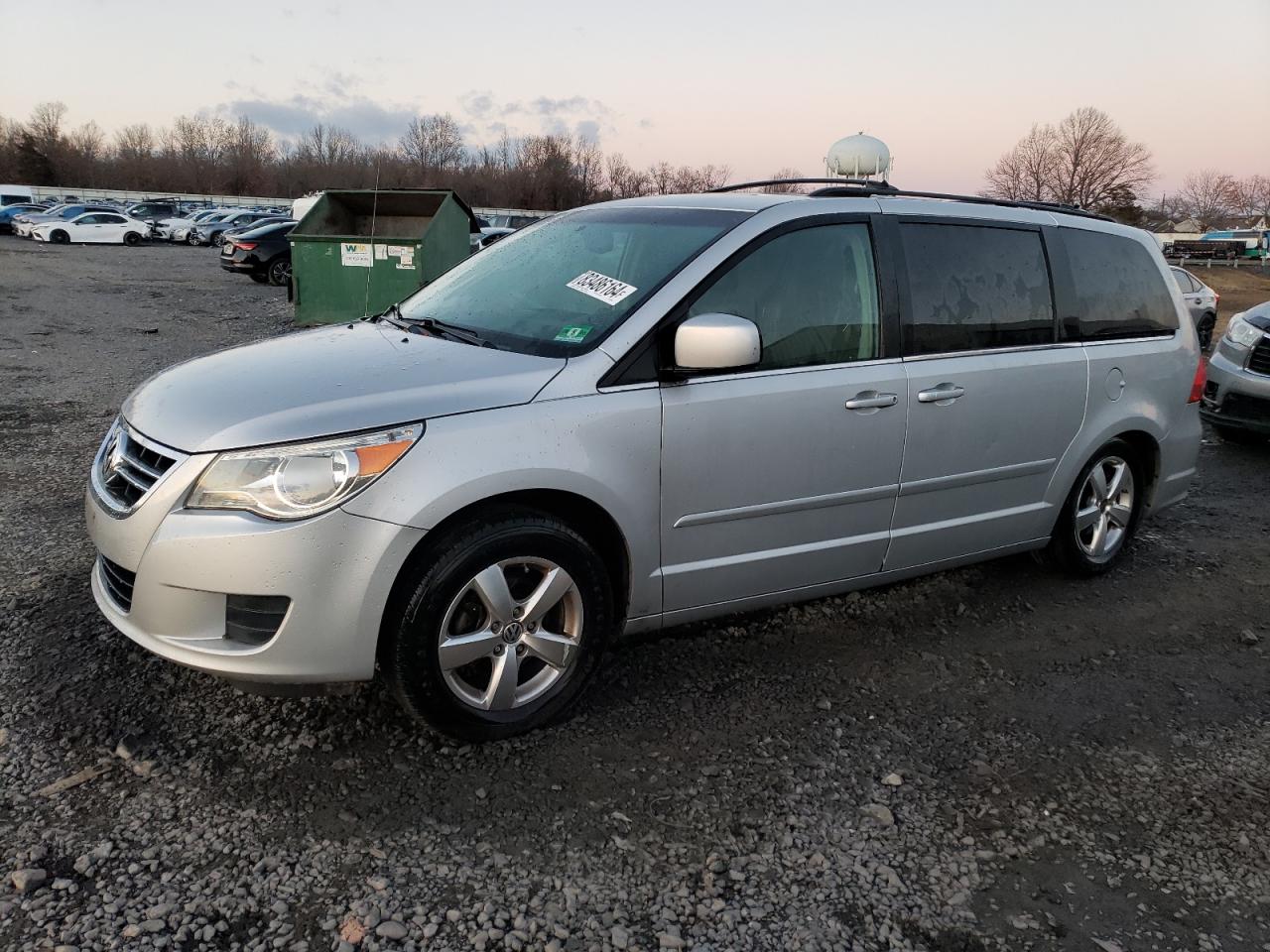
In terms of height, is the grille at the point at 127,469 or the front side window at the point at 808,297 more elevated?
the front side window at the point at 808,297

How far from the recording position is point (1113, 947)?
91.6 inches

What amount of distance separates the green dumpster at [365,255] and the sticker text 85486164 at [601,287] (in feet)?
29.9

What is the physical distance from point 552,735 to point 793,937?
1086 mm

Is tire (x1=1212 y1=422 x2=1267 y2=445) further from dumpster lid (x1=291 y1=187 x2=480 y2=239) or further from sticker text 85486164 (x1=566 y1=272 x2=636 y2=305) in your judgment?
dumpster lid (x1=291 y1=187 x2=480 y2=239)

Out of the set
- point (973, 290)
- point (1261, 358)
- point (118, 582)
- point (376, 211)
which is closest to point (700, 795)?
point (118, 582)

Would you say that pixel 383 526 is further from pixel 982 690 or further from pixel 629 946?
pixel 982 690

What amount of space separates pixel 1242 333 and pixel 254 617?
321 inches

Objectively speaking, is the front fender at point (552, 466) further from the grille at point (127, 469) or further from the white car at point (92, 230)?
the white car at point (92, 230)

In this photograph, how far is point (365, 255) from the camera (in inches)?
497

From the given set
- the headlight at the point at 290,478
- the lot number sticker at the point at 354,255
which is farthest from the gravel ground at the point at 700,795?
the lot number sticker at the point at 354,255

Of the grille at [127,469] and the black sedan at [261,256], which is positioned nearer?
the grille at [127,469]

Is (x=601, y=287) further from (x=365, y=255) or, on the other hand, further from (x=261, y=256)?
(x=261, y=256)

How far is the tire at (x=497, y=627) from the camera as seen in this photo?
277 cm

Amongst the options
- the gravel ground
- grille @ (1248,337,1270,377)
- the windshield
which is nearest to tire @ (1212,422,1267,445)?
grille @ (1248,337,1270,377)
